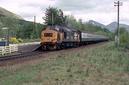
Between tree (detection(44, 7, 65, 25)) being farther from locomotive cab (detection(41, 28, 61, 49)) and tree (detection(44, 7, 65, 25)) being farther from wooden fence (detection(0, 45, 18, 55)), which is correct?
wooden fence (detection(0, 45, 18, 55))

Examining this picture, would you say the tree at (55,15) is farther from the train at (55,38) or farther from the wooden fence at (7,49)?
the wooden fence at (7,49)

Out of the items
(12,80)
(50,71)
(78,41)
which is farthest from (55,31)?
(12,80)

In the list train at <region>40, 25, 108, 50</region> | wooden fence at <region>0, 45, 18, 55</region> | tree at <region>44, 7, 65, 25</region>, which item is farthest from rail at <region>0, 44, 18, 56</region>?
tree at <region>44, 7, 65, 25</region>

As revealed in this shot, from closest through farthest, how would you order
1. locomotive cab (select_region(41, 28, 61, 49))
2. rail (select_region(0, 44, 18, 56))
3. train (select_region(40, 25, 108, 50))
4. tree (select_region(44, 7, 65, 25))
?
1. rail (select_region(0, 44, 18, 56))
2. locomotive cab (select_region(41, 28, 61, 49))
3. train (select_region(40, 25, 108, 50))
4. tree (select_region(44, 7, 65, 25))

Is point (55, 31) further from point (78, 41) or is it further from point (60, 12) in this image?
point (60, 12)

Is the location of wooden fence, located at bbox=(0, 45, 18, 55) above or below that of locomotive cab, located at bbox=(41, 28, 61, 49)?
below

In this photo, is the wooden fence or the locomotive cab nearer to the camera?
the wooden fence

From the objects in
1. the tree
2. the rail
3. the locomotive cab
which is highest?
the tree

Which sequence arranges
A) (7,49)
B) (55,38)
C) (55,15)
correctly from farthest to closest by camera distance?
1. (55,15)
2. (55,38)
3. (7,49)

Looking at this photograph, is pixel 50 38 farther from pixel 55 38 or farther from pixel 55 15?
pixel 55 15

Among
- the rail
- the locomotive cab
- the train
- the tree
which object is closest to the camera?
the rail

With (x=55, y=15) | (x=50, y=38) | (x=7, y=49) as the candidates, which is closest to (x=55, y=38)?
(x=50, y=38)

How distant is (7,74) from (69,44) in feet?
112

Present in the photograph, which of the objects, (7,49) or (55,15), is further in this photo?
(55,15)
